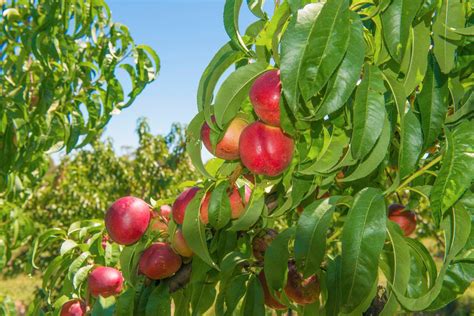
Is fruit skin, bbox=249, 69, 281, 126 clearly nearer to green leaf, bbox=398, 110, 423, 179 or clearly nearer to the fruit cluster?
the fruit cluster

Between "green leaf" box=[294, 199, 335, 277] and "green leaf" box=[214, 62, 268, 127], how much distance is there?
142 mm

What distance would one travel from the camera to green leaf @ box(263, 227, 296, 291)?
0.68 metres

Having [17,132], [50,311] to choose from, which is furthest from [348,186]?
[17,132]

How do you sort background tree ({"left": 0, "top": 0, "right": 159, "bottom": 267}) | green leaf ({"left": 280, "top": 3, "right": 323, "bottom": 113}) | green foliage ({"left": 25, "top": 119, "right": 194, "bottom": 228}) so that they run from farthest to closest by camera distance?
green foliage ({"left": 25, "top": 119, "right": 194, "bottom": 228}), background tree ({"left": 0, "top": 0, "right": 159, "bottom": 267}), green leaf ({"left": 280, "top": 3, "right": 323, "bottom": 113})

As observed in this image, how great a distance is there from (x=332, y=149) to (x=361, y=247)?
0.43 feet

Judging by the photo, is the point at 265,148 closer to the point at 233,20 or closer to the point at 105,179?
the point at 233,20

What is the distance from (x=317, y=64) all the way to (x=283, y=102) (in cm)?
10

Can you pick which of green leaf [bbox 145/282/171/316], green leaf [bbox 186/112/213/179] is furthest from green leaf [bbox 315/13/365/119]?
green leaf [bbox 145/282/171/316]

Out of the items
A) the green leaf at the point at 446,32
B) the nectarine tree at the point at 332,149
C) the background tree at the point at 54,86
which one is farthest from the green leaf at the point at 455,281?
the background tree at the point at 54,86

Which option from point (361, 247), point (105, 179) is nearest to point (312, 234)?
point (361, 247)

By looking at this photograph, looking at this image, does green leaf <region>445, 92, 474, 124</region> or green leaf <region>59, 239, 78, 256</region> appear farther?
green leaf <region>59, 239, 78, 256</region>

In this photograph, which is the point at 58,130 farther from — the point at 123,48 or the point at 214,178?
the point at 214,178

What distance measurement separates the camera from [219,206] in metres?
0.69

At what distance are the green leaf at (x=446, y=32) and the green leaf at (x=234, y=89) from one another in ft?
0.62
